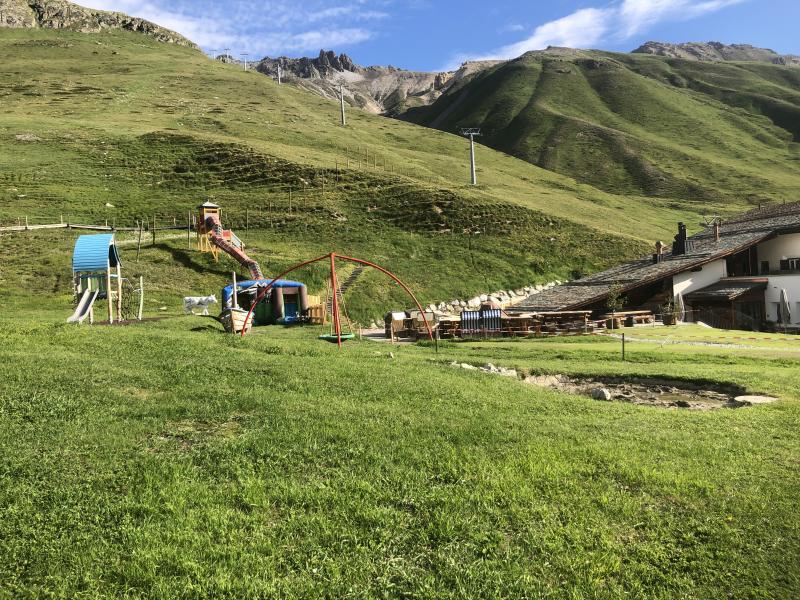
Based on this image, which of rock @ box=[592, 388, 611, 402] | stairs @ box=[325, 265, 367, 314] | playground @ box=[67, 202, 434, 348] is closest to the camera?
rock @ box=[592, 388, 611, 402]

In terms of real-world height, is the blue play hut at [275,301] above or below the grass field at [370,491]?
above

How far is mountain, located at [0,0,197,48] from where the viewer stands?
168 metres

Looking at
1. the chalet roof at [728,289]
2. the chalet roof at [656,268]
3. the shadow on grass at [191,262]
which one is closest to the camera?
the chalet roof at [728,289]

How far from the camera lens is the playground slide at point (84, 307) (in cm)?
2212

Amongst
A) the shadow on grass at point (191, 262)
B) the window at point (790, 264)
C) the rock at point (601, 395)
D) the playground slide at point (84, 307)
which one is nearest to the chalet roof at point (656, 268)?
the window at point (790, 264)

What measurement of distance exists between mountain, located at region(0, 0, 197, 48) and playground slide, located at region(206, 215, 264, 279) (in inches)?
7117

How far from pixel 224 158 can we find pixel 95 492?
74.4 meters

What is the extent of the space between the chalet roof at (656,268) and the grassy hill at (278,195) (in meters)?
7.39

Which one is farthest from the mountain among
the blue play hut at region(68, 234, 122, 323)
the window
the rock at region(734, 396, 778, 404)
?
the rock at region(734, 396, 778, 404)

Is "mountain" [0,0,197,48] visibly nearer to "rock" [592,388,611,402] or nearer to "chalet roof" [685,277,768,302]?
"chalet roof" [685,277,768,302]

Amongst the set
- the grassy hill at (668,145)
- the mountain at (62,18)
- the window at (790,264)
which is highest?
the mountain at (62,18)

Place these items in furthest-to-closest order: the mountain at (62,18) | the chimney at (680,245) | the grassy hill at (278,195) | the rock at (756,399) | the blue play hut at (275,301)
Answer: the mountain at (62,18) < the grassy hill at (278,195) < the chimney at (680,245) < the blue play hut at (275,301) < the rock at (756,399)

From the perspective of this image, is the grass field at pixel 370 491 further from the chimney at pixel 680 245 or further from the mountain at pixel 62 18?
the mountain at pixel 62 18

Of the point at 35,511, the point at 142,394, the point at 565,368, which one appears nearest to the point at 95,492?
the point at 35,511
